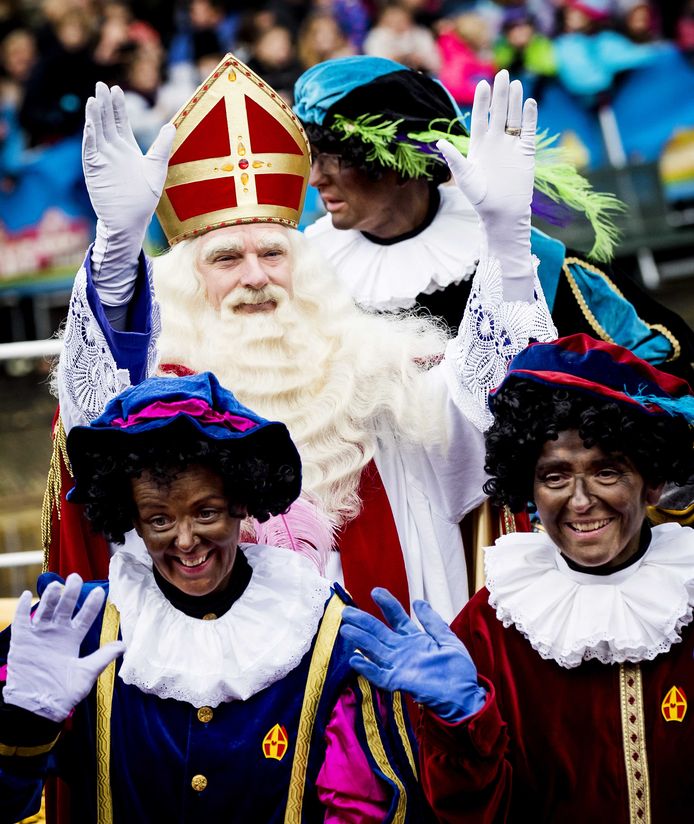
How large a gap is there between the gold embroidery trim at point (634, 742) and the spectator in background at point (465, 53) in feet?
24.2

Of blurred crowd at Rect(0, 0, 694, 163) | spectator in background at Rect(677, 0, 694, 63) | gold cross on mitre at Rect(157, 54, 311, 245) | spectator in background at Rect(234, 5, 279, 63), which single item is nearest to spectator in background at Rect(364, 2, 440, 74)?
blurred crowd at Rect(0, 0, 694, 163)

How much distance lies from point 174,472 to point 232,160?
1.39 m

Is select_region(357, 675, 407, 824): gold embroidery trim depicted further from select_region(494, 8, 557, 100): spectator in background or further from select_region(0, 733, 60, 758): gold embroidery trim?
select_region(494, 8, 557, 100): spectator in background

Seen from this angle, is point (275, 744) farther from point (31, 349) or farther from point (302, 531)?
point (31, 349)

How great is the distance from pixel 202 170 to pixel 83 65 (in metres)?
6.31

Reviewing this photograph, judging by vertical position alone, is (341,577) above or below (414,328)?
below

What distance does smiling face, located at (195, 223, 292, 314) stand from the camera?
421 cm

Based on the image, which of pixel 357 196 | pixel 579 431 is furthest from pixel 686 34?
pixel 579 431

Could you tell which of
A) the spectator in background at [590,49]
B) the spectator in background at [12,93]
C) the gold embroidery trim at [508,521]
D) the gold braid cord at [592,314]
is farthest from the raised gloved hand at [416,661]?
the spectator in background at [590,49]

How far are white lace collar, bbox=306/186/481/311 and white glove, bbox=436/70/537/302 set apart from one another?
2.48 feet

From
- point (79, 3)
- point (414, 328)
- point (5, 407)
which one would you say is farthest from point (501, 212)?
point (79, 3)

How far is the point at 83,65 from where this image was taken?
10.3 meters

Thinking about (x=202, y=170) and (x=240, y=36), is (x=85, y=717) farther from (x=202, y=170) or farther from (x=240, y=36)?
(x=240, y=36)

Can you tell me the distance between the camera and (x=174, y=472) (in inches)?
126
